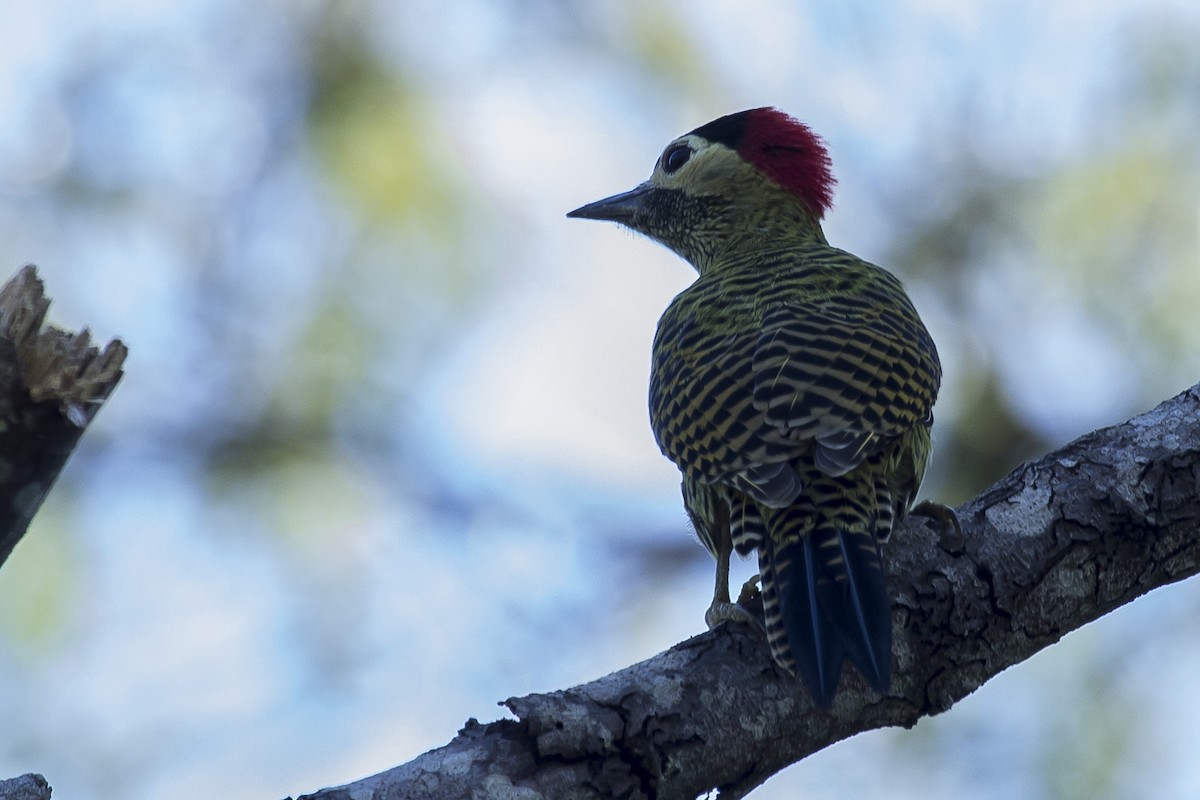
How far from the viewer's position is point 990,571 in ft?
12.1

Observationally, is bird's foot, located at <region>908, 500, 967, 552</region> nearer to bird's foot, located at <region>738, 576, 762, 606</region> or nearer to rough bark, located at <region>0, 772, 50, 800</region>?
bird's foot, located at <region>738, 576, 762, 606</region>

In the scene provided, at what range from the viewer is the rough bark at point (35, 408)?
2436mm

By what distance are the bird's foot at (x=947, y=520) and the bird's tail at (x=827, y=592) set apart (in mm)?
214

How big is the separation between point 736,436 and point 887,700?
34.4 inches

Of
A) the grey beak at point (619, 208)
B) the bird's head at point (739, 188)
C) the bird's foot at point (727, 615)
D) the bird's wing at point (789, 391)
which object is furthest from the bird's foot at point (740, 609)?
the grey beak at point (619, 208)

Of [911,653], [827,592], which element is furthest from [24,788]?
[911,653]

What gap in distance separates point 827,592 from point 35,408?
1.95 meters

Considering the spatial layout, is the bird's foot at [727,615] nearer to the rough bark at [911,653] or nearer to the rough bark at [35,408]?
the rough bark at [911,653]

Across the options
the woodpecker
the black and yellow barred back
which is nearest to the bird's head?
the woodpecker

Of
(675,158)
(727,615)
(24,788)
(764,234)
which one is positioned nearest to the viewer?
(24,788)

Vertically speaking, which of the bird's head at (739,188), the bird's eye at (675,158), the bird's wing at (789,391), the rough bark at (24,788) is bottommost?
the rough bark at (24,788)

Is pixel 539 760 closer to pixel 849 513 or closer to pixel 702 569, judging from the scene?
pixel 849 513

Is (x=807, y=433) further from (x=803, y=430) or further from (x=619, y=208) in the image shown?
(x=619, y=208)

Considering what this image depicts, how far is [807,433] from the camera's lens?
391 cm
